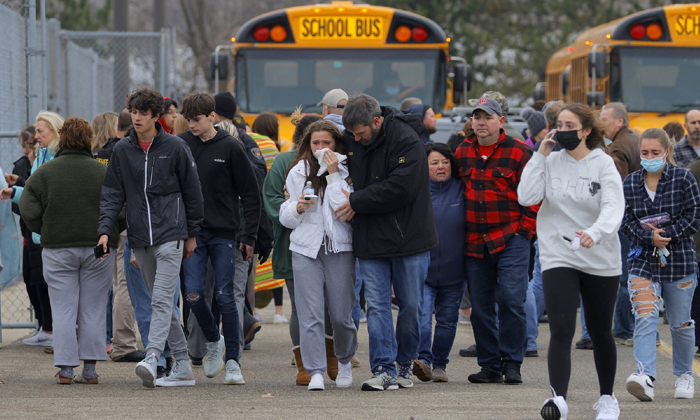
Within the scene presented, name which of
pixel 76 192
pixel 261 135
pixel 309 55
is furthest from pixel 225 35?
pixel 76 192

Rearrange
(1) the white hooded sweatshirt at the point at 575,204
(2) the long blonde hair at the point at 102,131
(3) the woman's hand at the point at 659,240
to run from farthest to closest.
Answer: (2) the long blonde hair at the point at 102,131 < (3) the woman's hand at the point at 659,240 < (1) the white hooded sweatshirt at the point at 575,204

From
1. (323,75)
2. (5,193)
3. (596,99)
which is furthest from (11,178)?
(596,99)

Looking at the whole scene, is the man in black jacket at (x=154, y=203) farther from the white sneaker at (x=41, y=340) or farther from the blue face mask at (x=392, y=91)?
the blue face mask at (x=392, y=91)

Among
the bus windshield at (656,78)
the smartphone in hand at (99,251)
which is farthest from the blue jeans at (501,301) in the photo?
the bus windshield at (656,78)

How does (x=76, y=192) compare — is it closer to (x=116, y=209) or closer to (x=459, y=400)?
(x=116, y=209)

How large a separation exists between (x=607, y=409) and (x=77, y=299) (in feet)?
11.7

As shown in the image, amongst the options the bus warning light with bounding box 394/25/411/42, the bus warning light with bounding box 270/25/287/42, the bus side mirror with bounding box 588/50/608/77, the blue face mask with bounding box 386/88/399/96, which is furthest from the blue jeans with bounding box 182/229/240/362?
the bus side mirror with bounding box 588/50/608/77

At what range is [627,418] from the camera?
633 centimetres

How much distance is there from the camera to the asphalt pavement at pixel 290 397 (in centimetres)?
643

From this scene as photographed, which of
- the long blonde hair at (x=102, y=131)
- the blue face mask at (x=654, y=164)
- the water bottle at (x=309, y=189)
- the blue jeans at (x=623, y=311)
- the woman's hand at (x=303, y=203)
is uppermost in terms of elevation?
the long blonde hair at (x=102, y=131)

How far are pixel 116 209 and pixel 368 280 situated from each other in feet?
5.46

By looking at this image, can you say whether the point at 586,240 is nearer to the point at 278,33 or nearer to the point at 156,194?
the point at 156,194

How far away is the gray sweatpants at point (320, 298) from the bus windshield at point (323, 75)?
705 cm

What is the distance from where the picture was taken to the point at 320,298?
7.26 m
